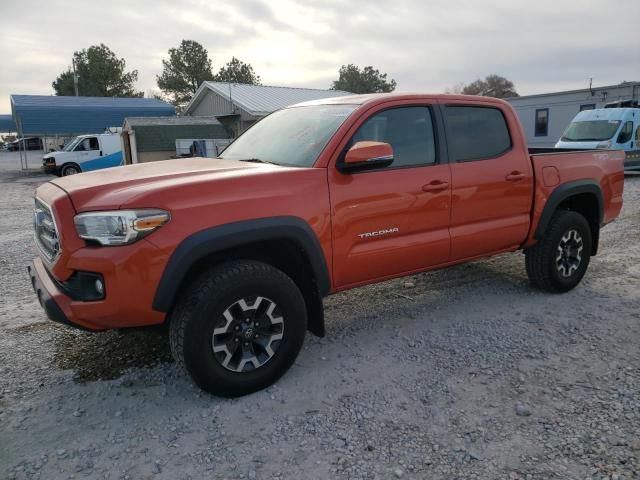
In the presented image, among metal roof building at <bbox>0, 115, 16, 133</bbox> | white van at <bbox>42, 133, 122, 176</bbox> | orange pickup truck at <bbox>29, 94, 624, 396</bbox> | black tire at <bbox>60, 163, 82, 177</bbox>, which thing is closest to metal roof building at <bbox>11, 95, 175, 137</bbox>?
white van at <bbox>42, 133, 122, 176</bbox>

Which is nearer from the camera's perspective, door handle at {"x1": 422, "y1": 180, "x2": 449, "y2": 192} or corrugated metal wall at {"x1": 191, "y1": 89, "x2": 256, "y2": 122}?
door handle at {"x1": 422, "y1": 180, "x2": 449, "y2": 192}

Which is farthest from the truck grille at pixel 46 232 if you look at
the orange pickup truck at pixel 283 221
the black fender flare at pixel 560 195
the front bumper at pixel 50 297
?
the black fender flare at pixel 560 195

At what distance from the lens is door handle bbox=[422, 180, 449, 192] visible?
3.76 m

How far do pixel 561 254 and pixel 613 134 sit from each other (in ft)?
39.6

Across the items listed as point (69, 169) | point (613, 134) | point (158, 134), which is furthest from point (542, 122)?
point (69, 169)

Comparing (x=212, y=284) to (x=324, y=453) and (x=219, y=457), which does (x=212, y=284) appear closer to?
(x=219, y=457)

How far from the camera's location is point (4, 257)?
695 centimetres

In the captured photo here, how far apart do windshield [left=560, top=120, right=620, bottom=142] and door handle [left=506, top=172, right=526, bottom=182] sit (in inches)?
492

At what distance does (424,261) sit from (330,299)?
1.34 meters

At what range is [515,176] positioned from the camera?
4312mm

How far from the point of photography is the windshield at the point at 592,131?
48.5 feet

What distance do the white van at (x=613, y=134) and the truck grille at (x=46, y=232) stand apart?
14.9m

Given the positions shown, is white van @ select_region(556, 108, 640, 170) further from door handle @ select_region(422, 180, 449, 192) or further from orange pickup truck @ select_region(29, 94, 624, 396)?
door handle @ select_region(422, 180, 449, 192)

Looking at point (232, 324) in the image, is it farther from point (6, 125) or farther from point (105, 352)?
point (6, 125)
